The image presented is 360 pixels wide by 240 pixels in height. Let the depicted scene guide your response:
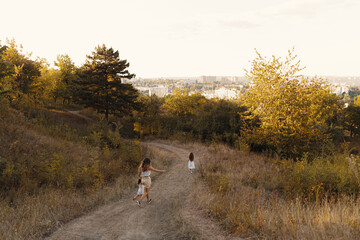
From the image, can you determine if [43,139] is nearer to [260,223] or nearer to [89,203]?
[89,203]

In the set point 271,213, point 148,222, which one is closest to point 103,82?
point 148,222

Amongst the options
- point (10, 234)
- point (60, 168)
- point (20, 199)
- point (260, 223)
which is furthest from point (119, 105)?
point (260, 223)

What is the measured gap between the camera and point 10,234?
159 inches

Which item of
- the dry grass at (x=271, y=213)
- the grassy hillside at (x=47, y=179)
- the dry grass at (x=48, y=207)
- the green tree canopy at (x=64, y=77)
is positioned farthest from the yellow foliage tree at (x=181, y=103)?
the dry grass at (x=48, y=207)

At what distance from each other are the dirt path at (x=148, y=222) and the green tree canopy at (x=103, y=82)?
19566mm

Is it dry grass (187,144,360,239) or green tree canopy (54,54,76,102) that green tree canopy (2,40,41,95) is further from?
dry grass (187,144,360,239)

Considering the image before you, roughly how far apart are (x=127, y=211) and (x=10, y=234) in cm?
264

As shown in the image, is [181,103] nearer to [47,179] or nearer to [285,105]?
[285,105]

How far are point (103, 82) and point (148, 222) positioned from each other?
22081 mm

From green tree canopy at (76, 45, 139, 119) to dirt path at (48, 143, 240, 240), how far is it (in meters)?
19.6

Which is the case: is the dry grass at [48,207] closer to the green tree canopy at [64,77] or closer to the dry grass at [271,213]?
the dry grass at [271,213]

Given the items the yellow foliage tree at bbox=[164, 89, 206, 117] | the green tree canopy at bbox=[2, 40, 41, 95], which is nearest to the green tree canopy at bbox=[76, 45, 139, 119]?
the green tree canopy at bbox=[2, 40, 41, 95]

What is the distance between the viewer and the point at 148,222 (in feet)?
16.8

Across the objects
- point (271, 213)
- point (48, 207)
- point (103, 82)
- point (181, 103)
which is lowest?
point (48, 207)
